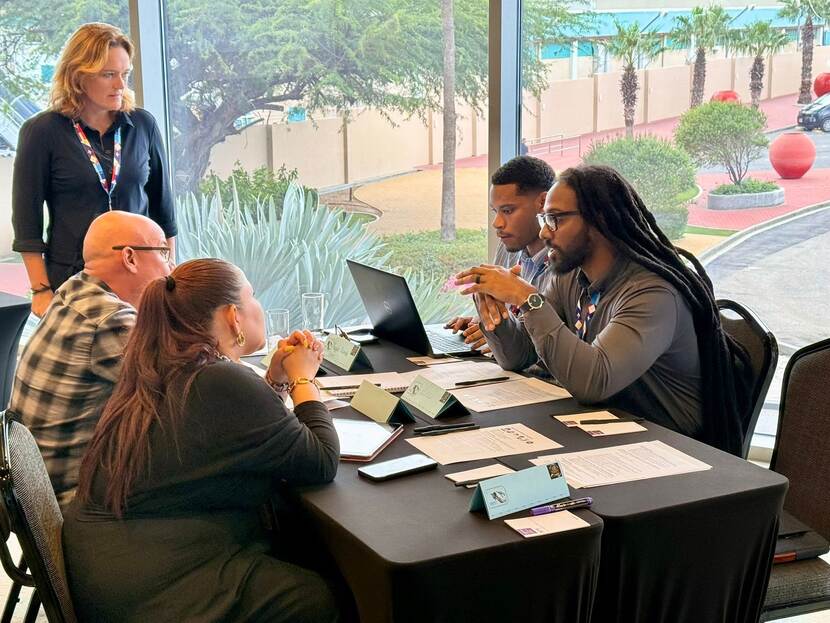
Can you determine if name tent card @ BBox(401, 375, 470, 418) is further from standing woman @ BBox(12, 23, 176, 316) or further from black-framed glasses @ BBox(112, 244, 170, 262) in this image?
standing woman @ BBox(12, 23, 176, 316)

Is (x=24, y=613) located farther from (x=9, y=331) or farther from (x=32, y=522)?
(x=32, y=522)

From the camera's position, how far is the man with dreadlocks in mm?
2344

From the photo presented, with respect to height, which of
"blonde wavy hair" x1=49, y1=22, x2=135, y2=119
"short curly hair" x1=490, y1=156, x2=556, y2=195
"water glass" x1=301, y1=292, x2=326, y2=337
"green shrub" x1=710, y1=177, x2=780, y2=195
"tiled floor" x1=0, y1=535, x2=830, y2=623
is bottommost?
"tiled floor" x1=0, y1=535, x2=830, y2=623

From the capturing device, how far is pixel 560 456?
6.52 feet

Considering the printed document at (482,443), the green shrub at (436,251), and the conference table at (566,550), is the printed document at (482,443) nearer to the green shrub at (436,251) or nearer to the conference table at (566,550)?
the conference table at (566,550)

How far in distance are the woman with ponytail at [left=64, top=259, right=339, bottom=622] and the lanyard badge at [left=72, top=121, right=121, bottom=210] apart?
1.70 metres

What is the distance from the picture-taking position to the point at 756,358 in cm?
245

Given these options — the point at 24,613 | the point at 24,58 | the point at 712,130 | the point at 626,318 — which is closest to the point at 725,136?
the point at 712,130

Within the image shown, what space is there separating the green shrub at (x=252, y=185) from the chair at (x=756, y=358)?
9.18ft

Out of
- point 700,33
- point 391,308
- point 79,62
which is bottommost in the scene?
point 391,308

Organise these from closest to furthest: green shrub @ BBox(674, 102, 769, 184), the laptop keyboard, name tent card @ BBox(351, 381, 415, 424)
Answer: name tent card @ BBox(351, 381, 415, 424) < the laptop keyboard < green shrub @ BBox(674, 102, 769, 184)

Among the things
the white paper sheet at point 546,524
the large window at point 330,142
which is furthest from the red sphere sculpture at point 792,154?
the white paper sheet at point 546,524

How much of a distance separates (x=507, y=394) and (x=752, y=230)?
198cm

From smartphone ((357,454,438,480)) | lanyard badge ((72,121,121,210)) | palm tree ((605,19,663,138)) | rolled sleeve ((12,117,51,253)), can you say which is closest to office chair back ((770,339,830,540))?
smartphone ((357,454,438,480))
